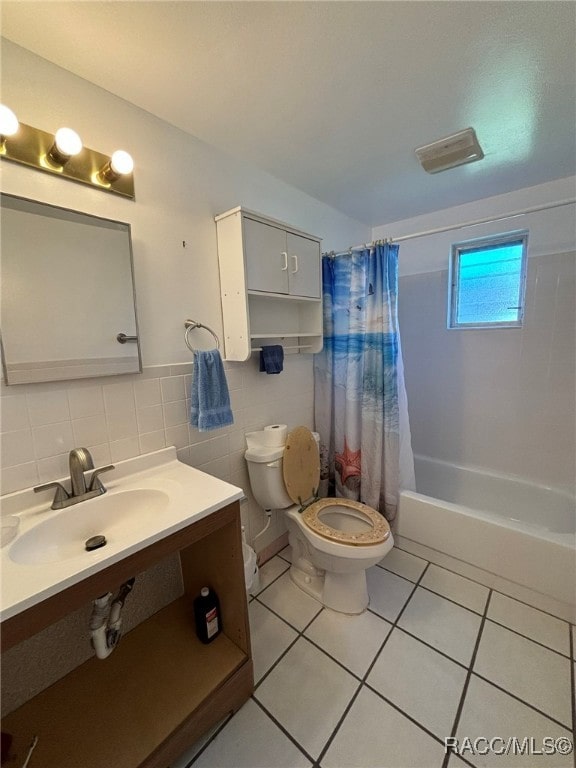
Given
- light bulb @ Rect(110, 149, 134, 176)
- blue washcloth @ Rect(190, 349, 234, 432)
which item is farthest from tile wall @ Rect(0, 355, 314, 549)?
light bulb @ Rect(110, 149, 134, 176)

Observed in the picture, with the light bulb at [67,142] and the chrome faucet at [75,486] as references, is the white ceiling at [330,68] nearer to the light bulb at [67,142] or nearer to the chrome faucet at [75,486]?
the light bulb at [67,142]

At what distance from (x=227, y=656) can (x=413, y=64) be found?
2208 mm

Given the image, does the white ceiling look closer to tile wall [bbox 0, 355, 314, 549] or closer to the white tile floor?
tile wall [bbox 0, 355, 314, 549]

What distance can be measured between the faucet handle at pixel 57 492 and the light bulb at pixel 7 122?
1.05m

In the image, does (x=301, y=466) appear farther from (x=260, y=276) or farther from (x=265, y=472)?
(x=260, y=276)

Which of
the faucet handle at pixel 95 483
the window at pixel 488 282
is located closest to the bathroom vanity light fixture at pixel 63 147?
the faucet handle at pixel 95 483

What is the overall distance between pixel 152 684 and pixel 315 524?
840 millimetres

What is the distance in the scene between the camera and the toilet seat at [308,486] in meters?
1.52

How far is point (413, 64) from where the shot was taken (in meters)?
1.01

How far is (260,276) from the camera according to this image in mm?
1459

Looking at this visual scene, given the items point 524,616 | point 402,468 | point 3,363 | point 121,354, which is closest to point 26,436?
Result: point 3,363

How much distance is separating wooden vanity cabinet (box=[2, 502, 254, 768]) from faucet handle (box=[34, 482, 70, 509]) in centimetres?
37

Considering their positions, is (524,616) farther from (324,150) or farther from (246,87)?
(246,87)

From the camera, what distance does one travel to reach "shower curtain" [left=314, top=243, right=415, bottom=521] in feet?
5.86
